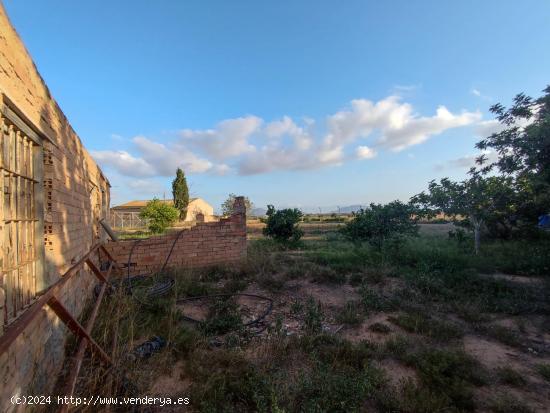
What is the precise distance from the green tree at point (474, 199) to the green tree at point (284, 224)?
4.30 meters

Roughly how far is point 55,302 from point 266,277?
4656 mm

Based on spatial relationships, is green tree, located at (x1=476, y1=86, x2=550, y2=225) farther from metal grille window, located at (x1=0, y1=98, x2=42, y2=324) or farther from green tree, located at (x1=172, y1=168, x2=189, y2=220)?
green tree, located at (x1=172, y1=168, x2=189, y2=220)

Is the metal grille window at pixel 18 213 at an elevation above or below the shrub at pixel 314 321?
above

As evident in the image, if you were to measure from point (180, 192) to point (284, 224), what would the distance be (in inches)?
979

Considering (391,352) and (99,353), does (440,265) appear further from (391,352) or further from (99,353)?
(99,353)

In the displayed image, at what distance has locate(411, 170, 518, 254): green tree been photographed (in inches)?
330

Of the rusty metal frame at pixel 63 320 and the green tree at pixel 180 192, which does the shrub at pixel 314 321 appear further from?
A: the green tree at pixel 180 192

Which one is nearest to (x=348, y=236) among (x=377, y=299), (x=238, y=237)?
(x=238, y=237)

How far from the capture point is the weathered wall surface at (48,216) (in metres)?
2.02

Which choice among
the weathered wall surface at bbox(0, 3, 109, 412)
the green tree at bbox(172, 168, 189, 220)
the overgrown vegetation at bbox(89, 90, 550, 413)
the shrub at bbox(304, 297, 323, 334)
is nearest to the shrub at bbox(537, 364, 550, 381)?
the overgrown vegetation at bbox(89, 90, 550, 413)

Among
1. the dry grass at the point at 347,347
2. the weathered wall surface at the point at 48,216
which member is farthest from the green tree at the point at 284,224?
the weathered wall surface at the point at 48,216

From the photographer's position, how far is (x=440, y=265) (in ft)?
23.5

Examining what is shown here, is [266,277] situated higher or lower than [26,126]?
lower

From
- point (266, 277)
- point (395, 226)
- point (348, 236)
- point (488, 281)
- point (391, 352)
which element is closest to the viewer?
point (391, 352)
